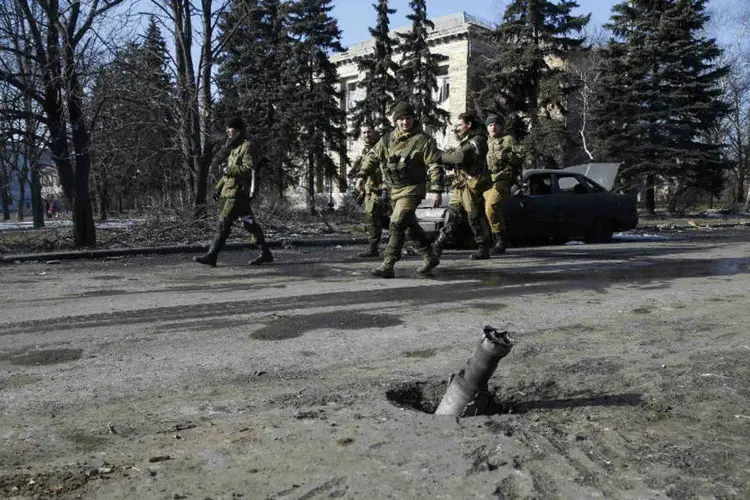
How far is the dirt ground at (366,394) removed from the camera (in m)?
2.24

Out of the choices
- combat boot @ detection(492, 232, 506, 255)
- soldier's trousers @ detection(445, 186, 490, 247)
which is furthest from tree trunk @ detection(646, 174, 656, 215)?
soldier's trousers @ detection(445, 186, 490, 247)

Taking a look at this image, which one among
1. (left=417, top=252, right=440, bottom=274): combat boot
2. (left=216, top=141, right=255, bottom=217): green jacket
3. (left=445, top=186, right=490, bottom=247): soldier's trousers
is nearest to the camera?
(left=417, top=252, right=440, bottom=274): combat boot

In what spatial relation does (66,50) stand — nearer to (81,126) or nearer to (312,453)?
(81,126)

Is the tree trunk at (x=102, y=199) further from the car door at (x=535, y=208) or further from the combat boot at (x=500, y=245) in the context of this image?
the combat boot at (x=500, y=245)

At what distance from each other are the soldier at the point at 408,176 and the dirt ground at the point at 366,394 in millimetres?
867

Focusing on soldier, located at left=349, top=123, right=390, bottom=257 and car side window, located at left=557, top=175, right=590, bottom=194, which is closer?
soldier, located at left=349, top=123, right=390, bottom=257

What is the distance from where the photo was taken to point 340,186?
1613 inches

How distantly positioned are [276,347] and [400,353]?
0.83 meters

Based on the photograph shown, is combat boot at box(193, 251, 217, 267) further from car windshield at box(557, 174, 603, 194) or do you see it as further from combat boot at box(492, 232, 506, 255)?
car windshield at box(557, 174, 603, 194)

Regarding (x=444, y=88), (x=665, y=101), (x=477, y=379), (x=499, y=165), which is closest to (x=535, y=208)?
(x=499, y=165)

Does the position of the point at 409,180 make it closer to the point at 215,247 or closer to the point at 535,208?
the point at 215,247

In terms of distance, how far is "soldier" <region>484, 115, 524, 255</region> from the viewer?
960 cm

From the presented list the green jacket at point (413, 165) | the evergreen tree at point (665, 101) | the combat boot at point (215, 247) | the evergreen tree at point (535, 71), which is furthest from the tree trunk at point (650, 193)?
the combat boot at point (215, 247)

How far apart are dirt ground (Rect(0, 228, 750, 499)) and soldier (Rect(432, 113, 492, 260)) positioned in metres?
2.63
